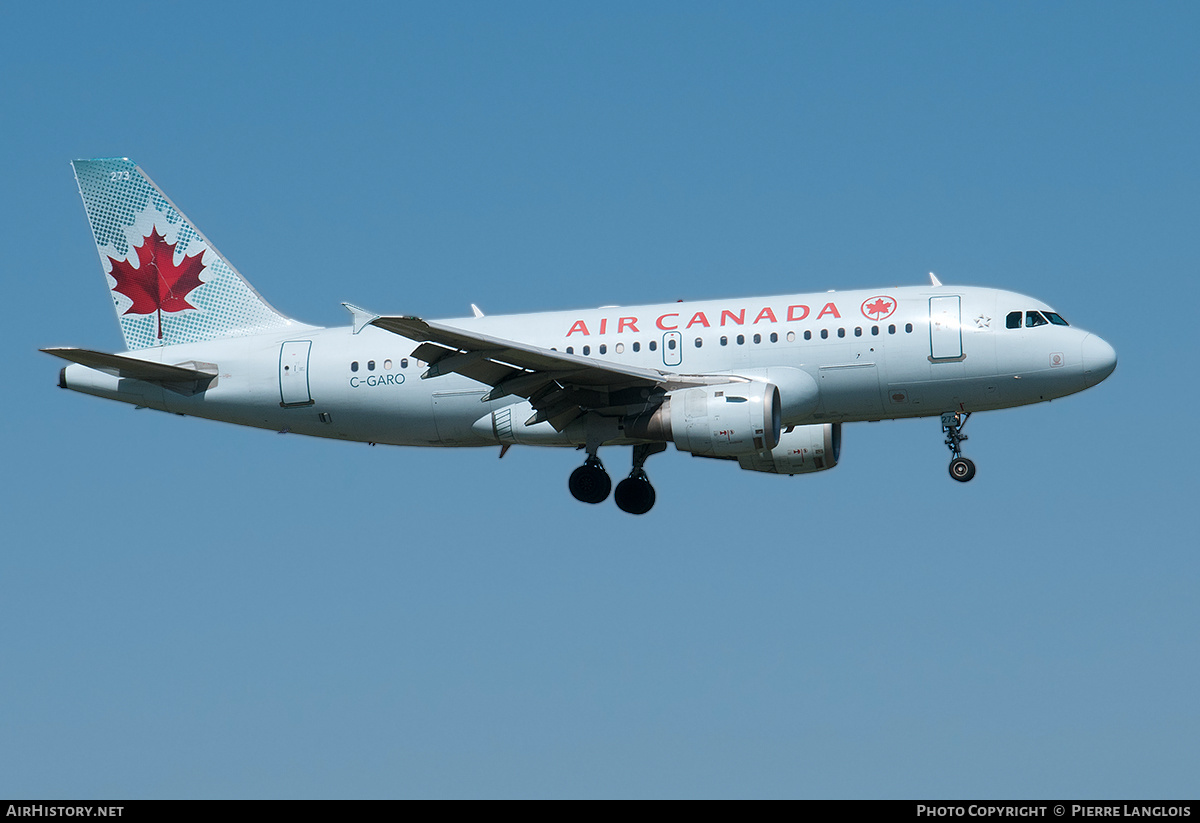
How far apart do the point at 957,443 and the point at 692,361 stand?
6.41 metres

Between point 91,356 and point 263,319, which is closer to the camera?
point 91,356

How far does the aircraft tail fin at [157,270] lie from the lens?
135 ft

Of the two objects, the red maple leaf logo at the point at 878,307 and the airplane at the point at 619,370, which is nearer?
the airplane at the point at 619,370

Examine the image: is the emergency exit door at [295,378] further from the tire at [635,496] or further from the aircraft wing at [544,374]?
the tire at [635,496]

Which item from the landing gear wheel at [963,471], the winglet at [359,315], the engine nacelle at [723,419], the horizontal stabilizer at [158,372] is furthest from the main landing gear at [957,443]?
the horizontal stabilizer at [158,372]

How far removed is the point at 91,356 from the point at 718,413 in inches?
592

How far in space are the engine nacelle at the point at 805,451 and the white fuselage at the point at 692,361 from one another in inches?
138

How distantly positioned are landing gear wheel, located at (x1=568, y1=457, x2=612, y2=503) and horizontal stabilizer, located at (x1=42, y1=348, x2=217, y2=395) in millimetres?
9657

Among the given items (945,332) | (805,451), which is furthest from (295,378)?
(945,332)

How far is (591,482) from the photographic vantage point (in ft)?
123
